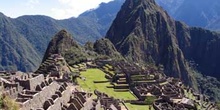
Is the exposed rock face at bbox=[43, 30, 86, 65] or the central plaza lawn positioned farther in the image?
the exposed rock face at bbox=[43, 30, 86, 65]

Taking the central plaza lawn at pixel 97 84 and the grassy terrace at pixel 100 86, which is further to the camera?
the central plaza lawn at pixel 97 84

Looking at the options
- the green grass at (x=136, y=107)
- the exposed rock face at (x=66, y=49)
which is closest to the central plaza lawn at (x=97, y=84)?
the green grass at (x=136, y=107)

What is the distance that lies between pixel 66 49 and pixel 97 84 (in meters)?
54.1

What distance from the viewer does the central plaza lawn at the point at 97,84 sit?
7511cm

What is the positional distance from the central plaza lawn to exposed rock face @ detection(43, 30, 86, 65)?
1967cm

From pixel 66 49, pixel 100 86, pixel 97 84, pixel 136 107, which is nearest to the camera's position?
pixel 136 107

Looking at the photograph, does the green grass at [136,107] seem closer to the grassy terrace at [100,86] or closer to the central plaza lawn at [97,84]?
the grassy terrace at [100,86]

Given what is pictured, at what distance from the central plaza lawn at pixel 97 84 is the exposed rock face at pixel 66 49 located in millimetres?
19666

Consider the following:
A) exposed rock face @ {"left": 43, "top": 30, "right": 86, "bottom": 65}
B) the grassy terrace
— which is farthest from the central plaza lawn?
exposed rock face @ {"left": 43, "top": 30, "right": 86, "bottom": 65}

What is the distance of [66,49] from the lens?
135 meters

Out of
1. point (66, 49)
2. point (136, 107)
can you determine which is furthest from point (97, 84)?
point (66, 49)

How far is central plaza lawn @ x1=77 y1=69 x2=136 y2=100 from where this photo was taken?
75106 mm

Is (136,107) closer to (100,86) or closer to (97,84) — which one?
(100,86)

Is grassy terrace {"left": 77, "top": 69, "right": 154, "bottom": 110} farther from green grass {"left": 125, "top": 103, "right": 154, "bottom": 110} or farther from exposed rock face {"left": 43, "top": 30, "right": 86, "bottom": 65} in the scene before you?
exposed rock face {"left": 43, "top": 30, "right": 86, "bottom": 65}
